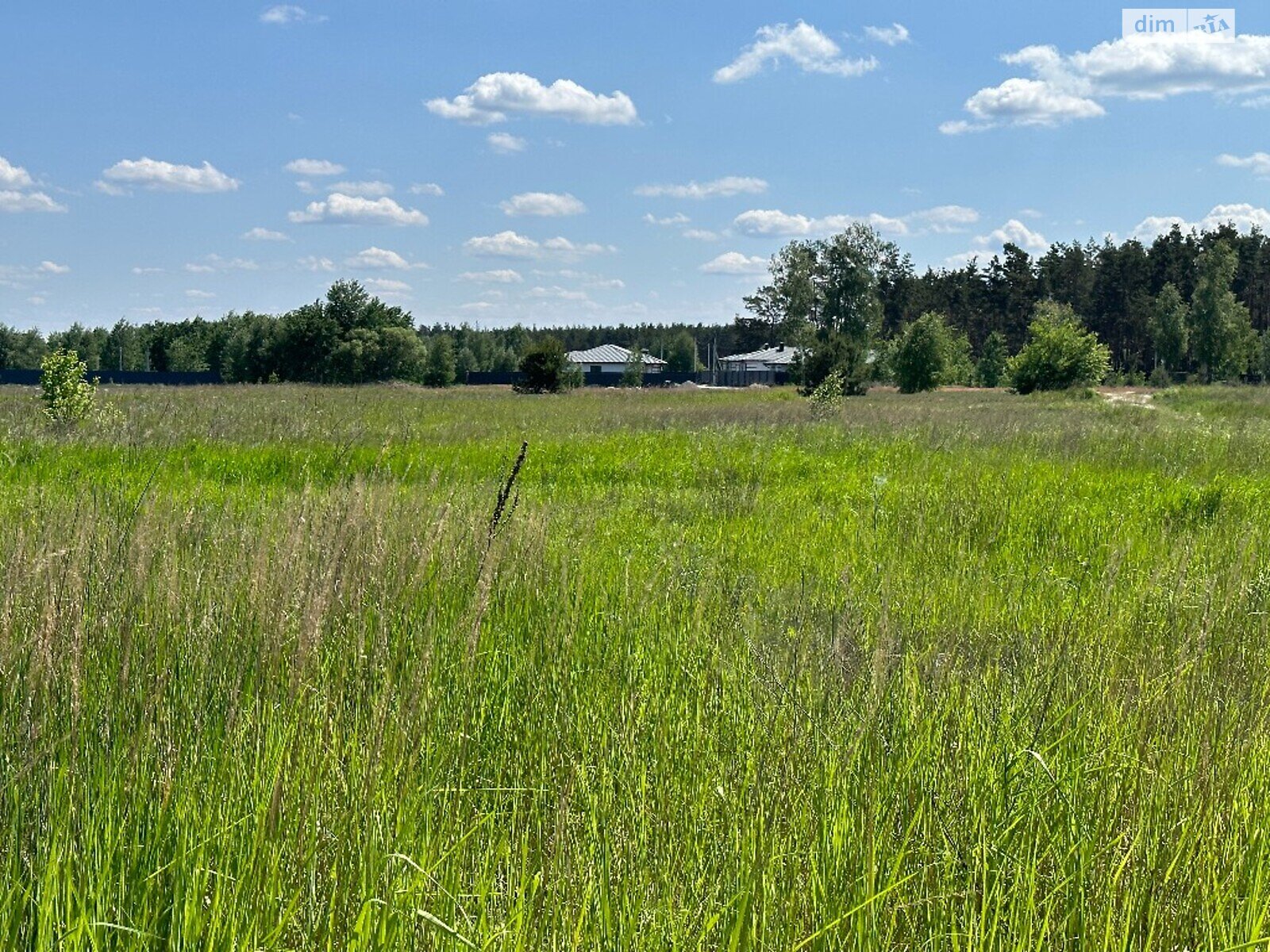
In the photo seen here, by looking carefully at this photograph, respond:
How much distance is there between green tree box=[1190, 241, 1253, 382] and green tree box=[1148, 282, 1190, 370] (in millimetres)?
611

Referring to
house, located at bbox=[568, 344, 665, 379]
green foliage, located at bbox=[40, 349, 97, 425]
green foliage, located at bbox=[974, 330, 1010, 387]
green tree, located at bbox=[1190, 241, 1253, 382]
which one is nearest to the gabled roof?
house, located at bbox=[568, 344, 665, 379]

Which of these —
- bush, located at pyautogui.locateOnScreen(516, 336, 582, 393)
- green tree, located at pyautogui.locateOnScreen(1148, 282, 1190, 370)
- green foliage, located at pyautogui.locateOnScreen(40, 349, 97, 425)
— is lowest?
green foliage, located at pyautogui.locateOnScreen(40, 349, 97, 425)

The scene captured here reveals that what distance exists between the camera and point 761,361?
112875 mm

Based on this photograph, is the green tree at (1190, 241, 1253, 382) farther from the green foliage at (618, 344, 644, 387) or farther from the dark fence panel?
the dark fence panel

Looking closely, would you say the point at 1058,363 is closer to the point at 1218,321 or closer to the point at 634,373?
the point at 1218,321

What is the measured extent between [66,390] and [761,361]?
101950 mm

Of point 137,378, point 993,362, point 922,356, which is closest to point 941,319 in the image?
point 922,356

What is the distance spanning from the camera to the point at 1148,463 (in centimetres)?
1124

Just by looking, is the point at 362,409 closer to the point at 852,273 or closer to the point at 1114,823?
the point at 1114,823

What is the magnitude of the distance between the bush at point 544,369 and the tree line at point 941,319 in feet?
2.67

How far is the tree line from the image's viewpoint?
63281 mm

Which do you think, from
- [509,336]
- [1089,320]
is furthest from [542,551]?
[509,336]

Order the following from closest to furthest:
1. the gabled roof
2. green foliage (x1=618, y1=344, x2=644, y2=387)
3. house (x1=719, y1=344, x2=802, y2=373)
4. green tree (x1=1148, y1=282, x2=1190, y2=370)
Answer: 1. green tree (x1=1148, y1=282, x2=1190, y2=370)
2. green foliage (x1=618, y1=344, x2=644, y2=387)
3. house (x1=719, y1=344, x2=802, y2=373)
4. the gabled roof

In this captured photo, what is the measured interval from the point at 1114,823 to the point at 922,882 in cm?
59
